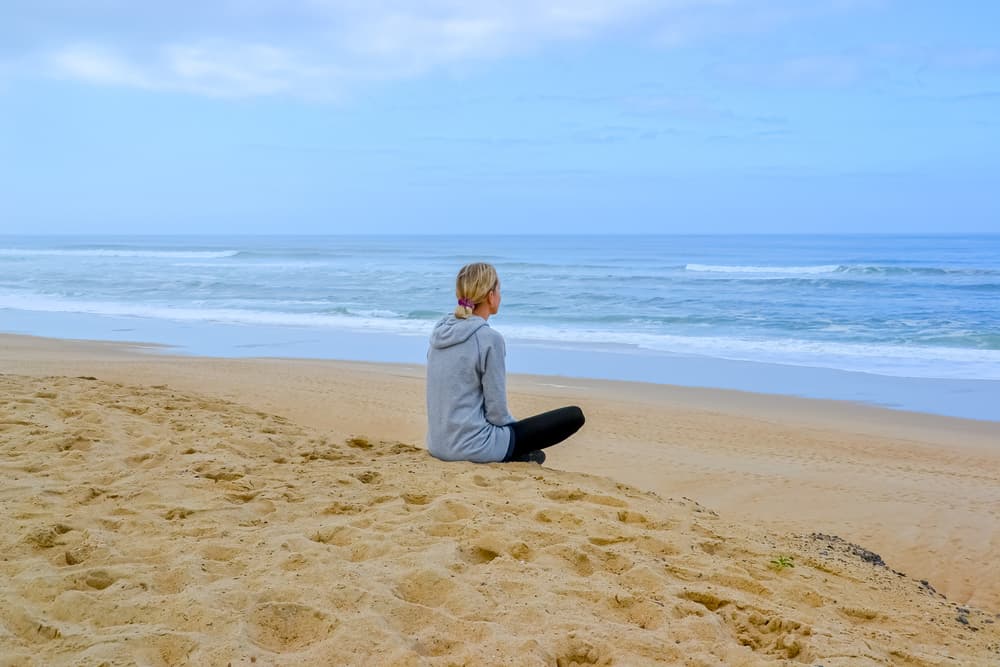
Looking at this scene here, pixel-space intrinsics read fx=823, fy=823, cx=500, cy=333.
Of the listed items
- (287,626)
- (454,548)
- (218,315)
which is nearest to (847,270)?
(218,315)

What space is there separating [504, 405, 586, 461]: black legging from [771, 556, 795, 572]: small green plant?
5.80ft

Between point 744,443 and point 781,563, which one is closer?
point 781,563

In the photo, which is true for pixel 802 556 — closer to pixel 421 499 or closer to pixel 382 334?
pixel 421 499

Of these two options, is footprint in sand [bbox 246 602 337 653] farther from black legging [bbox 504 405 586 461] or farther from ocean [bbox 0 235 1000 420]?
ocean [bbox 0 235 1000 420]

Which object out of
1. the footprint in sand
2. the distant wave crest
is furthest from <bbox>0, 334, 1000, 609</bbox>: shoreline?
the distant wave crest

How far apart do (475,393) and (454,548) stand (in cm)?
166

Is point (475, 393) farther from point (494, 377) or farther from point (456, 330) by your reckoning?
point (456, 330)

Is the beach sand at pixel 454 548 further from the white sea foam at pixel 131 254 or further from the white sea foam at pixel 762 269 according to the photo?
the white sea foam at pixel 131 254

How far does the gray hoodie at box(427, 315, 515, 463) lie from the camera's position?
521 cm

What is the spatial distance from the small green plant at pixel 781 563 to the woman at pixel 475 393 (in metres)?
1.84

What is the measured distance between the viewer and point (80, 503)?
433 centimetres

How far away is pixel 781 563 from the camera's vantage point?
4035 mm

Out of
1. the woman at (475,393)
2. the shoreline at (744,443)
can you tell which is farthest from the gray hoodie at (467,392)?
the shoreline at (744,443)

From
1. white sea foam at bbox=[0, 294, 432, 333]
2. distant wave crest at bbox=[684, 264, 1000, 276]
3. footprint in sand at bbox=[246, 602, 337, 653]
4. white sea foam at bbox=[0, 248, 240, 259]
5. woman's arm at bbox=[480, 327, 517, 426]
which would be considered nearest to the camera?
footprint in sand at bbox=[246, 602, 337, 653]
